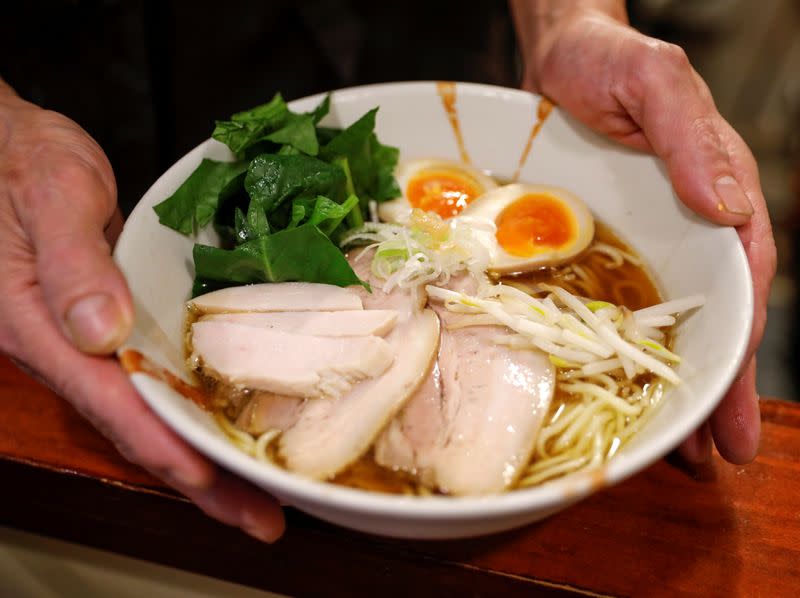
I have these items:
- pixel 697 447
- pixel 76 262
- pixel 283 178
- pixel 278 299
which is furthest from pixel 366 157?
pixel 697 447

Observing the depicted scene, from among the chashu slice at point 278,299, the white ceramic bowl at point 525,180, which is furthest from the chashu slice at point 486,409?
the chashu slice at point 278,299

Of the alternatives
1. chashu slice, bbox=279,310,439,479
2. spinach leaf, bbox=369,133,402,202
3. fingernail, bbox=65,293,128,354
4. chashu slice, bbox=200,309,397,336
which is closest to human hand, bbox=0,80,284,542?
fingernail, bbox=65,293,128,354

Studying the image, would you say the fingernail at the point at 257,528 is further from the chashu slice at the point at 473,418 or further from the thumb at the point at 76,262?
the thumb at the point at 76,262

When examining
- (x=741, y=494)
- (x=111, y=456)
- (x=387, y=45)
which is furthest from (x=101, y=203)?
(x=387, y=45)

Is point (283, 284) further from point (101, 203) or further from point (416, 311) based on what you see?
point (101, 203)

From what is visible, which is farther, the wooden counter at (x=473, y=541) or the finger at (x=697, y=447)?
the finger at (x=697, y=447)

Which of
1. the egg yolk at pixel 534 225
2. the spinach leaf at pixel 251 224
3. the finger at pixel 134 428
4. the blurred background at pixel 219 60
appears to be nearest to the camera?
the finger at pixel 134 428

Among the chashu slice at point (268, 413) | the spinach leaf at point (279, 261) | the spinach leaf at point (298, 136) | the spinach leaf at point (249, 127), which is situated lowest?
the chashu slice at point (268, 413)

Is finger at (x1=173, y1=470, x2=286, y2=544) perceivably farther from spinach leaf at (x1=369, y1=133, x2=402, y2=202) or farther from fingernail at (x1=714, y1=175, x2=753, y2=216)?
fingernail at (x1=714, y1=175, x2=753, y2=216)
